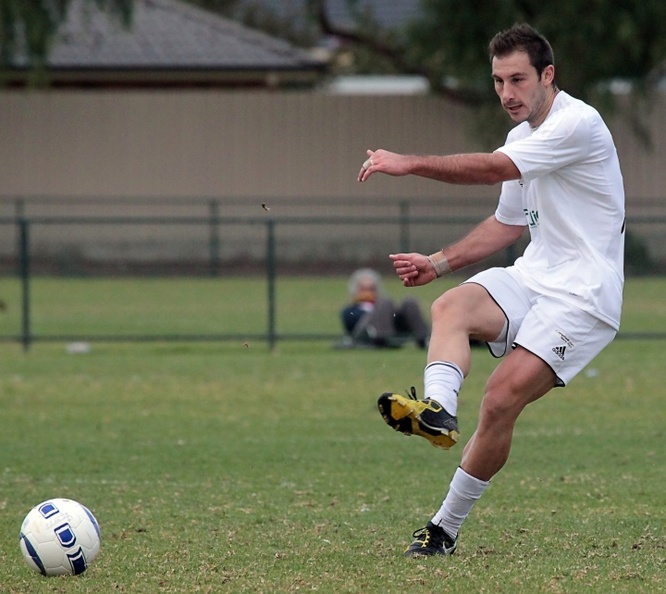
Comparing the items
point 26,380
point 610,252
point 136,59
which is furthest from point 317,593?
point 136,59

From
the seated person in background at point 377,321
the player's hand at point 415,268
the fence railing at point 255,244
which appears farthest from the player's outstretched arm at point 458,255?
the fence railing at point 255,244

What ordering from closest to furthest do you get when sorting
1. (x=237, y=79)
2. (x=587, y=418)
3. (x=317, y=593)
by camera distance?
(x=317, y=593), (x=587, y=418), (x=237, y=79)

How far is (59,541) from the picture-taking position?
19.2 ft

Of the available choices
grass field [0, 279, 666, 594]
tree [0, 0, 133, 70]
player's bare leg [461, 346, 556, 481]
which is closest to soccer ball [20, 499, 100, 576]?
grass field [0, 279, 666, 594]

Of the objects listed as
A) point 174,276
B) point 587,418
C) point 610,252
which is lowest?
point 174,276

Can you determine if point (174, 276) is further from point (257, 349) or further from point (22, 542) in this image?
point (22, 542)

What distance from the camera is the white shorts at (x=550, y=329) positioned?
5910 millimetres

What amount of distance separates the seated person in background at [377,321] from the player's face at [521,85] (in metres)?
10.1

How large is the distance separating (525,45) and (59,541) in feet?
9.59

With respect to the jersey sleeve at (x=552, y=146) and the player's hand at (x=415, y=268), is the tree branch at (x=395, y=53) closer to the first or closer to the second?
the player's hand at (x=415, y=268)

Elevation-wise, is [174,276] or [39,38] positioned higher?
[39,38]

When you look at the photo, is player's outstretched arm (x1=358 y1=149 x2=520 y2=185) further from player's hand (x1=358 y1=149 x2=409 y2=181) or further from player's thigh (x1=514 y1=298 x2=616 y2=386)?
player's thigh (x1=514 y1=298 x2=616 y2=386)

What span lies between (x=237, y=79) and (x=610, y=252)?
25.6 metres

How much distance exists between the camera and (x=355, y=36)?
96.3ft
